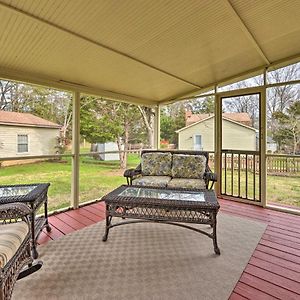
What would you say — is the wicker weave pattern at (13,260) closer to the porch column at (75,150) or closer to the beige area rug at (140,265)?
the beige area rug at (140,265)

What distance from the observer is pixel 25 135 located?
351cm

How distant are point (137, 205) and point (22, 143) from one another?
2.20 metres

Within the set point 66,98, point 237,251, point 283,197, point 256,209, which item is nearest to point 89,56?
point 66,98

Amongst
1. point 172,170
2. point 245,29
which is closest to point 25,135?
point 172,170

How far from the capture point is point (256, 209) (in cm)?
385

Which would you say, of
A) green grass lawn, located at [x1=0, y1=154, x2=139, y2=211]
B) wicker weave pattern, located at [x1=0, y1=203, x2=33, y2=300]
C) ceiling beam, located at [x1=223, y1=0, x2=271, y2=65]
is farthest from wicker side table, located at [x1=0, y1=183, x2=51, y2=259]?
ceiling beam, located at [x1=223, y1=0, x2=271, y2=65]

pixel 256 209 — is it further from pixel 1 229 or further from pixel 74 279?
pixel 1 229

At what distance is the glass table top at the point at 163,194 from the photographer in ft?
8.36

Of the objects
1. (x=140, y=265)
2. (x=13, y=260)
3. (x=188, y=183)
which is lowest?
(x=140, y=265)

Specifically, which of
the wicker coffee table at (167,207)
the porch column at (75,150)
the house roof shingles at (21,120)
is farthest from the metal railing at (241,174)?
the house roof shingles at (21,120)

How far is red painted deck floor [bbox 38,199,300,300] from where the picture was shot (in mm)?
1774

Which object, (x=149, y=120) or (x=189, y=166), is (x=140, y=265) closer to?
(x=189, y=166)

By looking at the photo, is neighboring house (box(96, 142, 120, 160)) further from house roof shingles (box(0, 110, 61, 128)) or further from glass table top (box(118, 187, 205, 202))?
glass table top (box(118, 187, 205, 202))

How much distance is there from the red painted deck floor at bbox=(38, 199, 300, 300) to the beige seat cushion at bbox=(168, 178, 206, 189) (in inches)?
28.9
